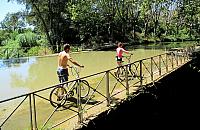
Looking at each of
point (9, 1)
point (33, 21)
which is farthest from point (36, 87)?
point (33, 21)

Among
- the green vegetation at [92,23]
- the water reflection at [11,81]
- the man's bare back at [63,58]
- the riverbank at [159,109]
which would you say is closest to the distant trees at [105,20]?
the green vegetation at [92,23]

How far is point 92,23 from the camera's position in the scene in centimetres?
4975

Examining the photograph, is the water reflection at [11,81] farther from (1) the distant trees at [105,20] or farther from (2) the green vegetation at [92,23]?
(1) the distant trees at [105,20]

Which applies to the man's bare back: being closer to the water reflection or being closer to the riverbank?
the riverbank

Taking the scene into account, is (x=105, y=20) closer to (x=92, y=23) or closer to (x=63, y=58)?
(x=92, y=23)

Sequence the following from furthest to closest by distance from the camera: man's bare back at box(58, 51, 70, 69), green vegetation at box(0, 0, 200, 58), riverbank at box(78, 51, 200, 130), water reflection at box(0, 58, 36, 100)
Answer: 1. green vegetation at box(0, 0, 200, 58)
2. water reflection at box(0, 58, 36, 100)
3. man's bare back at box(58, 51, 70, 69)
4. riverbank at box(78, 51, 200, 130)

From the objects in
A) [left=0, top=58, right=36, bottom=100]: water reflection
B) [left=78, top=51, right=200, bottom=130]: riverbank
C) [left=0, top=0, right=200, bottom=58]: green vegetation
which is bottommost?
[left=78, top=51, right=200, bottom=130]: riverbank

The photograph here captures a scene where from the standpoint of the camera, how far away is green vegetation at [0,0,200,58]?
4394 centimetres

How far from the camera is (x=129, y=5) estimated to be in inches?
2266

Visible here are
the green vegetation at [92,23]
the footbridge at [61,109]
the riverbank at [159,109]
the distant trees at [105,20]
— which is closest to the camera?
the footbridge at [61,109]

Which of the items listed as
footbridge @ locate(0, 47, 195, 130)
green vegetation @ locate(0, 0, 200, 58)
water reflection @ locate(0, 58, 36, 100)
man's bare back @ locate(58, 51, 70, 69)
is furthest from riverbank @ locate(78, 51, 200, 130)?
green vegetation @ locate(0, 0, 200, 58)

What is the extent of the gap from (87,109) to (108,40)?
1742 inches

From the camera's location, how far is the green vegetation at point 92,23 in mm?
43938

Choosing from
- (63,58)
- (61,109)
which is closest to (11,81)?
(63,58)
